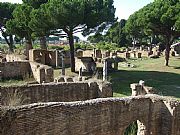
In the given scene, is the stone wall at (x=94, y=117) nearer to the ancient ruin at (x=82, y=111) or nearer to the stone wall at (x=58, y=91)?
the ancient ruin at (x=82, y=111)

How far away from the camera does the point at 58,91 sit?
1130 cm

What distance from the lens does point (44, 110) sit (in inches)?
285

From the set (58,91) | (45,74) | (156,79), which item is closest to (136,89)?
(58,91)

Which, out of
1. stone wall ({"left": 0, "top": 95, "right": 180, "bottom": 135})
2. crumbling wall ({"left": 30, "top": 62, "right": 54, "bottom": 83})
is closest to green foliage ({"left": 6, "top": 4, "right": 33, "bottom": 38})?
crumbling wall ({"left": 30, "top": 62, "right": 54, "bottom": 83})

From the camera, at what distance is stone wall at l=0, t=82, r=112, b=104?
10625 mm

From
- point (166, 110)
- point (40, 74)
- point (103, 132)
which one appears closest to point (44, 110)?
point (103, 132)

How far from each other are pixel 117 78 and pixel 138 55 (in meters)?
19.0

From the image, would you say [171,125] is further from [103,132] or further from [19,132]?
[19,132]

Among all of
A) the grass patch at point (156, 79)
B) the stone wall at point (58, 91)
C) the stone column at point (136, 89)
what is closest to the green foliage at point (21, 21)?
the grass patch at point (156, 79)

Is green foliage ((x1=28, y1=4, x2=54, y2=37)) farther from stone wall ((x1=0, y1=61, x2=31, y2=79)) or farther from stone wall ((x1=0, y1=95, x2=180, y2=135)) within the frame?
stone wall ((x1=0, y1=95, x2=180, y2=135))

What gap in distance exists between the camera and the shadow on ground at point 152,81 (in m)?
18.0

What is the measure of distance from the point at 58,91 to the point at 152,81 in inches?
465

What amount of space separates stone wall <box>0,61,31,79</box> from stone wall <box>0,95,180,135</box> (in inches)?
493

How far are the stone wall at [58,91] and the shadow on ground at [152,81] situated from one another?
5108mm
